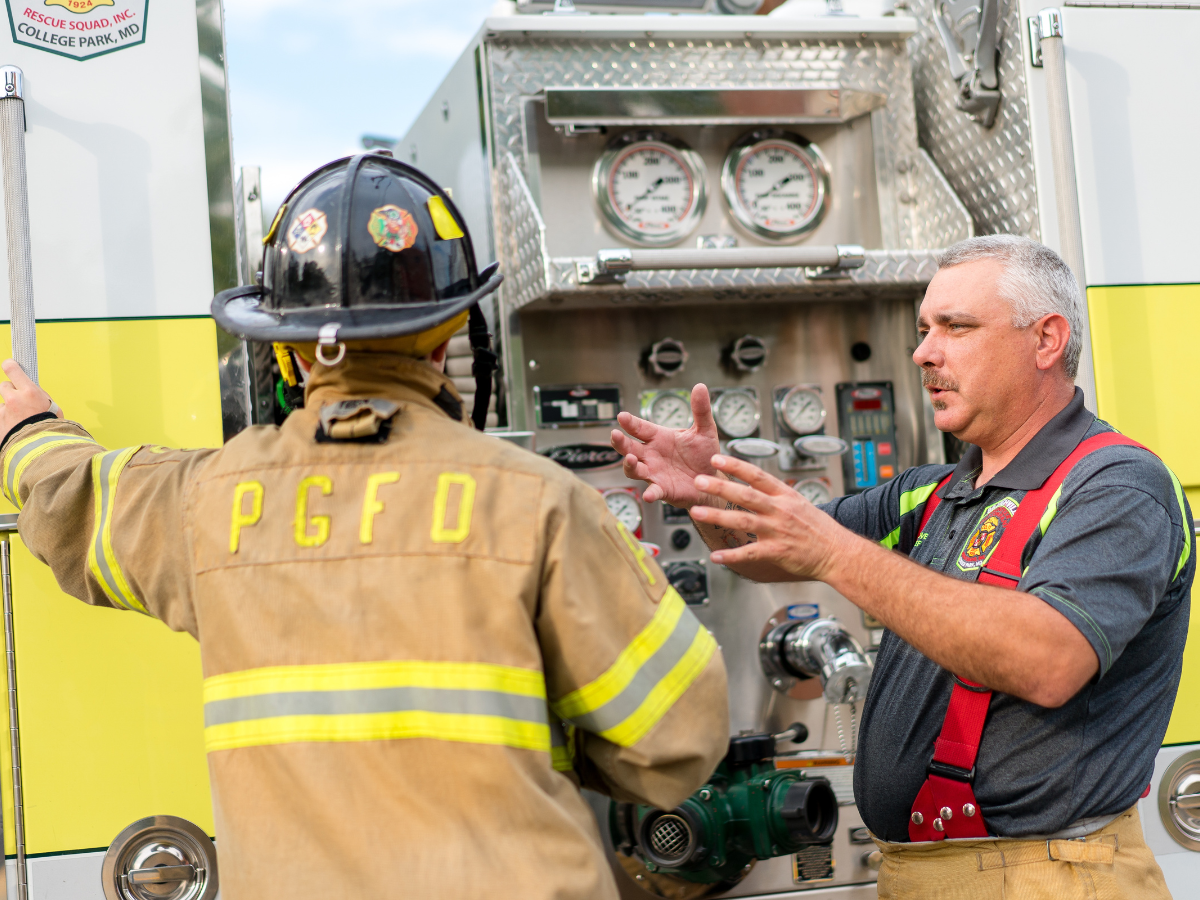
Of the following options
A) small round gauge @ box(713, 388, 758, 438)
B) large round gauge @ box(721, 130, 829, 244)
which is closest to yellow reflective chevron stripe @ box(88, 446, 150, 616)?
small round gauge @ box(713, 388, 758, 438)

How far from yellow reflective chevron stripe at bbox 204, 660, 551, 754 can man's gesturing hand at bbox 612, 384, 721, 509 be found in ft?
3.22

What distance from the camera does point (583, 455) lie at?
124 inches

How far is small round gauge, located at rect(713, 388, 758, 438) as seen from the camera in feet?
10.8

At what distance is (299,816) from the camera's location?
1410mm

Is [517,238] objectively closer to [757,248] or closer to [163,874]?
[757,248]

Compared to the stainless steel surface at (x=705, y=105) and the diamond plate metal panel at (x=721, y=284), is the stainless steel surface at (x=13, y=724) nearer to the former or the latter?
the diamond plate metal panel at (x=721, y=284)

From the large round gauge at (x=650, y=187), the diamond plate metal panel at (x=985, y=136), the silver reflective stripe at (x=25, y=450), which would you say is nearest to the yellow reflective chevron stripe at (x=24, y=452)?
the silver reflective stripe at (x=25, y=450)

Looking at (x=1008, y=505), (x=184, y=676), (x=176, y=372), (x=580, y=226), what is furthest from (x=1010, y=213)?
(x=184, y=676)

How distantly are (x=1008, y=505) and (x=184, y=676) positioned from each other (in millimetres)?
1563

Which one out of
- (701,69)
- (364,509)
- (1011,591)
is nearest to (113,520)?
(364,509)

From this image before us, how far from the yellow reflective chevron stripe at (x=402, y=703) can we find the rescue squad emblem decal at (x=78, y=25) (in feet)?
4.88

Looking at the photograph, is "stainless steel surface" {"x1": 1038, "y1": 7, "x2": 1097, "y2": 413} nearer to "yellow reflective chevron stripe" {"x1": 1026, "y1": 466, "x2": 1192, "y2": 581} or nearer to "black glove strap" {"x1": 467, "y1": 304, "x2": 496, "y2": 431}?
"yellow reflective chevron stripe" {"x1": 1026, "y1": 466, "x2": 1192, "y2": 581}

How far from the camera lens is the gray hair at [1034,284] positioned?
212 cm

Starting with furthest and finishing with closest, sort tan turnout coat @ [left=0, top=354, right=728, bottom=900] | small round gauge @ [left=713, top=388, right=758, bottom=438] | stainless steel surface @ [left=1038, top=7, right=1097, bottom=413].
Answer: small round gauge @ [left=713, top=388, right=758, bottom=438], stainless steel surface @ [left=1038, top=7, right=1097, bottom=413], tan turnout coat @ [left=0, top=354, right=728, bottom=900]
